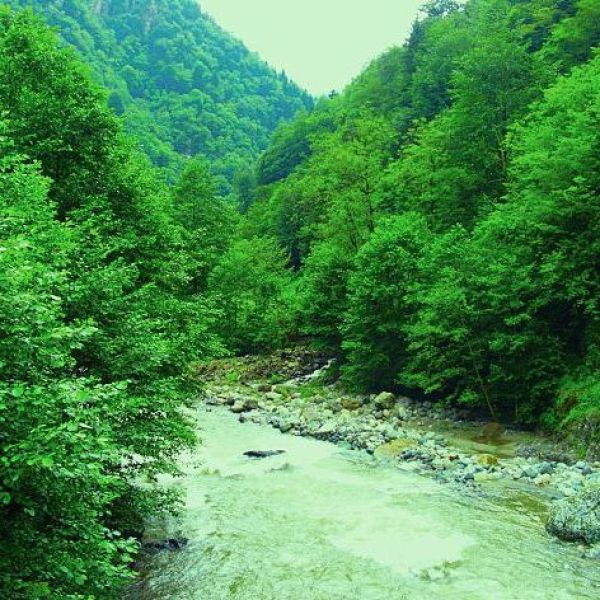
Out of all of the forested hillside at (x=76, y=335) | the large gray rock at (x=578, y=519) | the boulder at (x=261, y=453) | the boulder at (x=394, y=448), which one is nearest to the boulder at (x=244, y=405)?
the boulder at (x=261, y=453)

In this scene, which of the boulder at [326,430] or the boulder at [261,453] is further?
the boulder at [326,430]

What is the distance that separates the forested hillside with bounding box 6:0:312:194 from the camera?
15012cm

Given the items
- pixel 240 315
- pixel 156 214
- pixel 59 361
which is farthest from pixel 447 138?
pixel 59 361

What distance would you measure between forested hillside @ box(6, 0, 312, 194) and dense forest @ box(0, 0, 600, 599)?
9851 centimetres

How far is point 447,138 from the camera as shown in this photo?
37250 millimetres

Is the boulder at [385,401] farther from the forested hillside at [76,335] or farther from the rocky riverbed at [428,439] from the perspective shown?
the forested hillside at [76,335]

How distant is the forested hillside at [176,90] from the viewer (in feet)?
493

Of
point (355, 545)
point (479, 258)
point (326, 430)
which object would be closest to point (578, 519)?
point (355, 545)

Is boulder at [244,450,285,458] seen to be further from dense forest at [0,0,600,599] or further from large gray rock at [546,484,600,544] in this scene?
large gray rock at [546,484,600,544]

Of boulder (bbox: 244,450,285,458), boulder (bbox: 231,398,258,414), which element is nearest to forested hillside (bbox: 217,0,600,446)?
boulder (bbox: 231,398,258,414)

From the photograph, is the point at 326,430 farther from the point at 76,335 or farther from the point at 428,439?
the point at 76,335

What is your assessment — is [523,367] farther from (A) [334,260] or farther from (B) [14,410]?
(B) [14,410]

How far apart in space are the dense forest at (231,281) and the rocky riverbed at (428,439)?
4.79ft

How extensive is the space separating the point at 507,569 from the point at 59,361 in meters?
9.73
